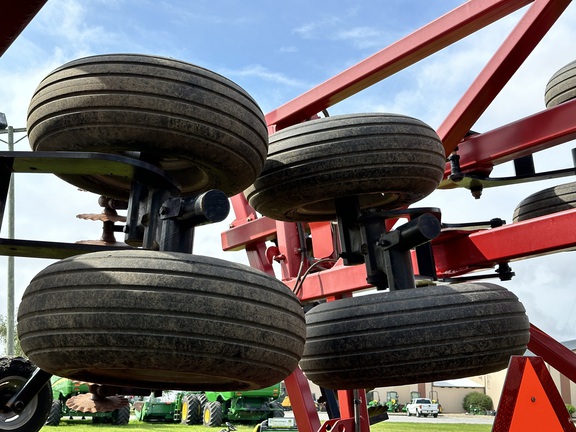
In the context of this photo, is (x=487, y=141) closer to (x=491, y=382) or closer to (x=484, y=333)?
(x=484, y=333)

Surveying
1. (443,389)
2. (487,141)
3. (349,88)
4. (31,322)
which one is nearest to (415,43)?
(349,88)

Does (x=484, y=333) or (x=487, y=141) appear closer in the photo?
(x=484, y=333)

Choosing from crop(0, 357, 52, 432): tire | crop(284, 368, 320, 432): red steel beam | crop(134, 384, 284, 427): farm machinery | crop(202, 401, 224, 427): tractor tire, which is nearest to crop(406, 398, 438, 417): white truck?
crop(134, 384, 284, 427): farm machinery

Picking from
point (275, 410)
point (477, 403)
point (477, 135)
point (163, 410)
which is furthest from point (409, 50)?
point (477, 403)

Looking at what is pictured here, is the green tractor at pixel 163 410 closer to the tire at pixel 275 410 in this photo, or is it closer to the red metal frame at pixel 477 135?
the tire at pixel 275 410

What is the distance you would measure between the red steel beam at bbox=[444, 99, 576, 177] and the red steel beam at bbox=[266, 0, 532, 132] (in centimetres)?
59

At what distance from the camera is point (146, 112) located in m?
1.93

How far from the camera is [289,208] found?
269 cm

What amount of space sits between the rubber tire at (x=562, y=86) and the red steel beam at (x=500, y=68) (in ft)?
2.42

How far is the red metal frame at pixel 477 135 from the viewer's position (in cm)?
306

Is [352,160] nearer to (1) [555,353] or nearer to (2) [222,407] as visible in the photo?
(1) [555,353]

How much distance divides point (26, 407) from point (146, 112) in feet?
5.20

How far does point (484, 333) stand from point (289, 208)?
2.95 feet

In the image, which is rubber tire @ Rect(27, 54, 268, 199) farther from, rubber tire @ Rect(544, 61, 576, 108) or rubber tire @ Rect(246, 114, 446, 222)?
rubber tire @ Rect(544, 61, 576, 108)
